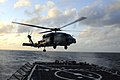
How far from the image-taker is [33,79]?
153ft

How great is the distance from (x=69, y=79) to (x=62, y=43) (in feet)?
83.8

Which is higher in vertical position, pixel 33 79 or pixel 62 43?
pixel 62 43

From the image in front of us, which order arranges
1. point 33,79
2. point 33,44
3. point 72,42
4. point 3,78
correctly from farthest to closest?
point 3,78
point 33,79
point 33,44
point 72,42

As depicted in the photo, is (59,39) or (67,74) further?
(67,74)

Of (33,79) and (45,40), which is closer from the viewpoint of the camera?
(45,40)

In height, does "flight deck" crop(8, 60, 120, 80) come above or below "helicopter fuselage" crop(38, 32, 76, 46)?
below

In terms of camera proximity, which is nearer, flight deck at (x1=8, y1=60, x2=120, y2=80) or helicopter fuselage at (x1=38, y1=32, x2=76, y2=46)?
helicopter fuselage at (x1=38, y1=32, x2=76, y2=46)

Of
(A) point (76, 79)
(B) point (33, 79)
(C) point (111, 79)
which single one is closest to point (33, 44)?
(B) point (33, 79)

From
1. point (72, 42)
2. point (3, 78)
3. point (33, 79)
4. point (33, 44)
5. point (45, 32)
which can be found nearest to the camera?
point (72, 42)

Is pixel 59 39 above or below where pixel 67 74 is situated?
above

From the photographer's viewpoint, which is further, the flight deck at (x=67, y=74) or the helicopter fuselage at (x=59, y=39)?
the flight deck at (x=67, y=74)

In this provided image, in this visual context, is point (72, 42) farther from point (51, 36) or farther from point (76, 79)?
point (76, 79)

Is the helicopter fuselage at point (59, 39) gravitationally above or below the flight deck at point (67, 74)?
above

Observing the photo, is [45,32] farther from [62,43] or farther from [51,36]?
[62,43]
